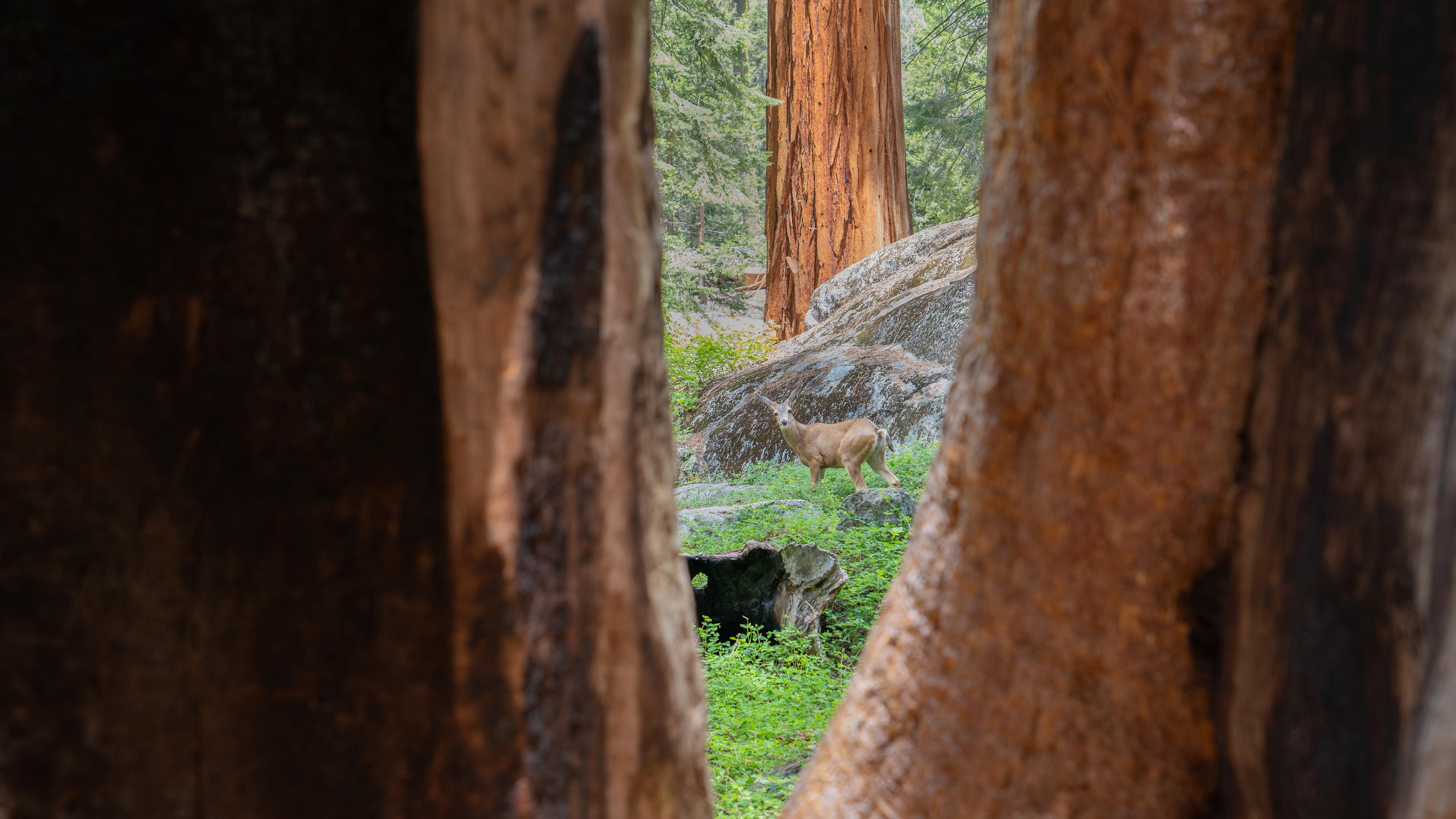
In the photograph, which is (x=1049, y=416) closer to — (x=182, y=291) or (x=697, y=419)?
(x=182, y=291)

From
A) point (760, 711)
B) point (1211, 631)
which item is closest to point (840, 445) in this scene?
point (760, 711)

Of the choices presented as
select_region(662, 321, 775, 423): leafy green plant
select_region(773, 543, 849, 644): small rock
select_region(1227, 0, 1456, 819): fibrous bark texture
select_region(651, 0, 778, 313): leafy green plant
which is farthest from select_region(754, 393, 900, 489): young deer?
select_region(1227, 0, 1456, 819): fibrous bark texture

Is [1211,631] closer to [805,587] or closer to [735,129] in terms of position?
[805,587]

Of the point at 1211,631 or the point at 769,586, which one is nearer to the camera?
the point at 1211,631

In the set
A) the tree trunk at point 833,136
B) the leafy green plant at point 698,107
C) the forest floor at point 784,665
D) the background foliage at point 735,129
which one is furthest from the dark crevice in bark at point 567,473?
the tree trunk at point 833,136

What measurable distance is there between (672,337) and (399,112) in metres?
9.75

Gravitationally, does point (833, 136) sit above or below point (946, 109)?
below

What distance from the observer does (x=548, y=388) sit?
1.01 m

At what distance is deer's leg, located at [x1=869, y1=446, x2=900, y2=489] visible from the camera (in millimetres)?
5797

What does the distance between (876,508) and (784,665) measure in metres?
1.69

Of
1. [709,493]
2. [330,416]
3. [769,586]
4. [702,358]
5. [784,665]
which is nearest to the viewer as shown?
[330,416]

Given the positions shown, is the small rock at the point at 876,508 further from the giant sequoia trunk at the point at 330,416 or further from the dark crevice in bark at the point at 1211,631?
the giant sequoia trunk at the point at 330,416

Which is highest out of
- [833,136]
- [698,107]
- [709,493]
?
[698,107]

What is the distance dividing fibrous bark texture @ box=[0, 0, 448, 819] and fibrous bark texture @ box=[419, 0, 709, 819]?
0.06 meters
